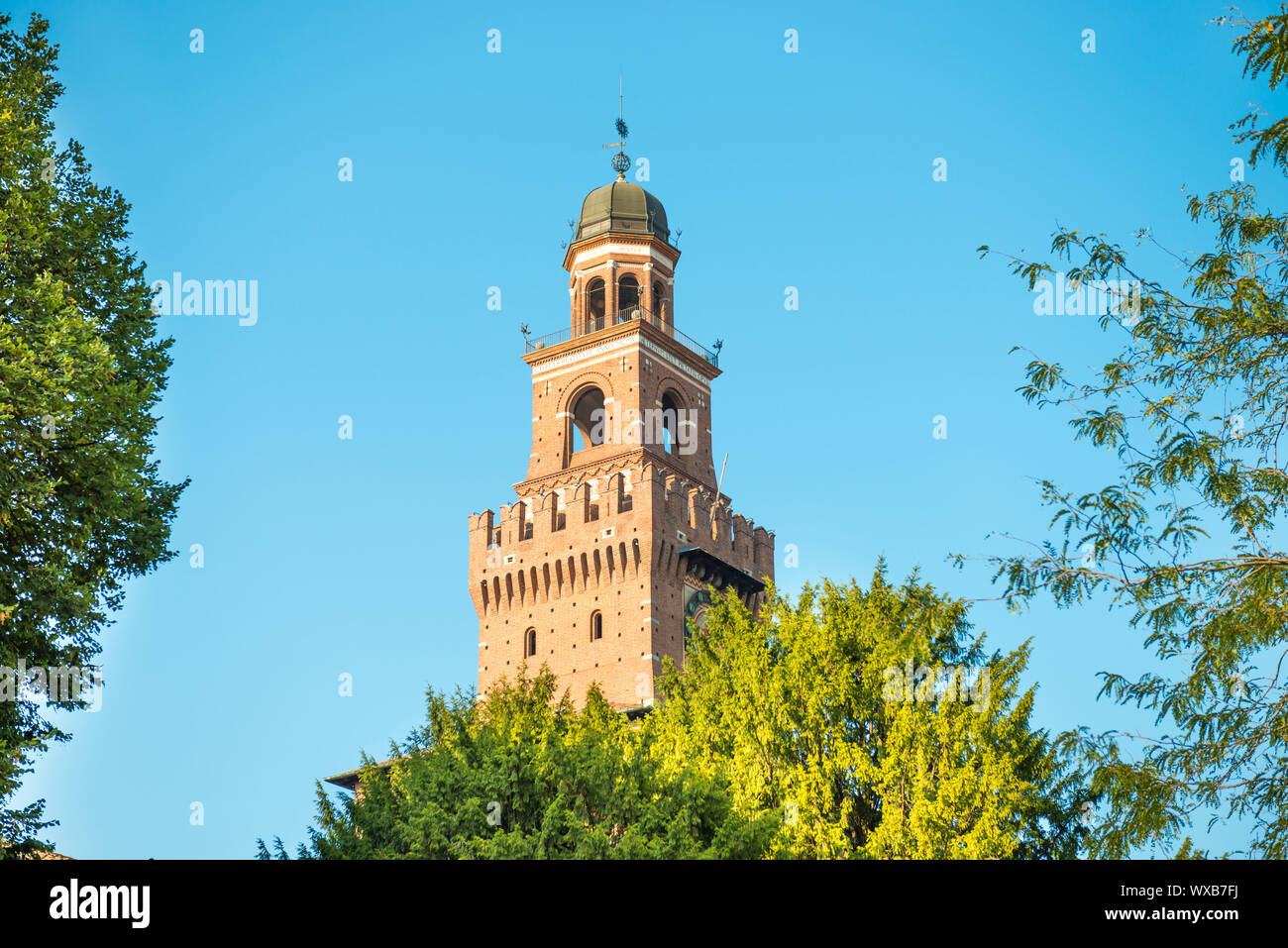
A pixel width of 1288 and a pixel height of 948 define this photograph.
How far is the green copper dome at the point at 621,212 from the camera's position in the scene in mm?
73375

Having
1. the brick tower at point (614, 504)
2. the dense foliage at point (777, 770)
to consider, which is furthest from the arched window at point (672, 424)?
the dense foliage at point (777, 770)

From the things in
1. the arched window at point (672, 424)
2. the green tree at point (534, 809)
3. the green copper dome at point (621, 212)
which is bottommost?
the green tree at point (534, 809)

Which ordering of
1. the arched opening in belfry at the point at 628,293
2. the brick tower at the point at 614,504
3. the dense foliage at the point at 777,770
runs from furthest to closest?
the arched opening in belfry at the point at 628,293
the brick tower at the point at 614,504
the dense foliage at the point at 777,770

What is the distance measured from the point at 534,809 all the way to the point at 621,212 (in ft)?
174

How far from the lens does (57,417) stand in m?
20.8

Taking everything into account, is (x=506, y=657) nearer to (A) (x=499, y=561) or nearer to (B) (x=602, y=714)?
(A) (x=499, y=561)

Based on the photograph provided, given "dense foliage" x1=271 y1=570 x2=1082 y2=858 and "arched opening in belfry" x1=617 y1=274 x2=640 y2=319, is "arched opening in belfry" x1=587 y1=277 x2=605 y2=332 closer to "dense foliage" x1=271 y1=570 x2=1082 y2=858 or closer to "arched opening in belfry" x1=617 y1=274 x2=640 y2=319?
"arched opening in belfry" x1=617 y1=274 x2=640 y2=319

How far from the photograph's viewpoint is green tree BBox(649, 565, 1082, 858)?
26.1m

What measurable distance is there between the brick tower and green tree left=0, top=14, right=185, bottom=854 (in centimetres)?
3849

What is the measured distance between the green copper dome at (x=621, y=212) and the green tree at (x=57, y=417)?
163ft

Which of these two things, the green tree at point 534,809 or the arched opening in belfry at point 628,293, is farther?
the arched opening in belfry at point 628,293

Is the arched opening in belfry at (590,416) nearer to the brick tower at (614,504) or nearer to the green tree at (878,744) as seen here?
the brick tower at (614,504)

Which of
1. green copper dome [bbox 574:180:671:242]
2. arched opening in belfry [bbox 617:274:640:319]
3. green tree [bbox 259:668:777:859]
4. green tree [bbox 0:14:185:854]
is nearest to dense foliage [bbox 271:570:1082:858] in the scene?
green tree [bbox 259:668:777:859]
